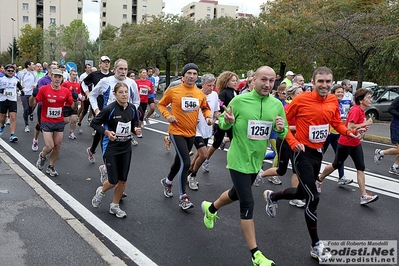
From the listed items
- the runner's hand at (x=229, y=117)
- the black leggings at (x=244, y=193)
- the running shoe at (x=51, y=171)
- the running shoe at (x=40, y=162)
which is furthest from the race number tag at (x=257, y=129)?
the running shoe at (x=40, y=162)

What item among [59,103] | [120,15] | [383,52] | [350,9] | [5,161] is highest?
[120,15]

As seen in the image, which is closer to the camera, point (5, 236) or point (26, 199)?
point (5, 236)

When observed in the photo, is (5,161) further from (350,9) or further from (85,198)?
(350,9)

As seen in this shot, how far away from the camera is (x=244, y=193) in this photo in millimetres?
4211

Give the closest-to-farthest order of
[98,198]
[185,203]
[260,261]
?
[260,261] < [98,198] < [185,203]

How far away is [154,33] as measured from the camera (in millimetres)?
32438

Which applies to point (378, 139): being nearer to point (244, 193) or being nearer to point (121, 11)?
point (244, 193)

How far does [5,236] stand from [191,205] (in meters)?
2.34

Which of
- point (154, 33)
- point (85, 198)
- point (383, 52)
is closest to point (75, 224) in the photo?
point (85, 198)

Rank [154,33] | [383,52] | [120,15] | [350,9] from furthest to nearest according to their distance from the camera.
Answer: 1. [120,15]
2. [154,33]
3. [350,9]
4. [383,52]

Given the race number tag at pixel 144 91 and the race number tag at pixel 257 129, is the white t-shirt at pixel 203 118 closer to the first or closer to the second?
the race number tag at pixel 257 129

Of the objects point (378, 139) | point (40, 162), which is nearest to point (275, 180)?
point (40, 162)

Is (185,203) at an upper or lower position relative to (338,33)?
lower

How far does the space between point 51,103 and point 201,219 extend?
12.2ft
